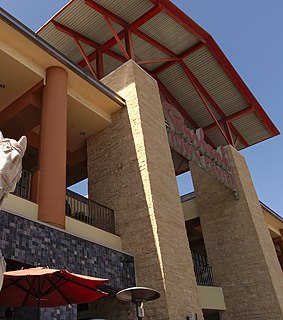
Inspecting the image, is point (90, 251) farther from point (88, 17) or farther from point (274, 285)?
point (88, 17)

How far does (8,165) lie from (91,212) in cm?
753

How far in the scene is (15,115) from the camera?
10.8 metres

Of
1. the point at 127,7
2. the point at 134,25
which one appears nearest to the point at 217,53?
the point at 134,25

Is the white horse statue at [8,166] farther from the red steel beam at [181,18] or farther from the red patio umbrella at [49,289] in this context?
the red steel beam at [181,18]

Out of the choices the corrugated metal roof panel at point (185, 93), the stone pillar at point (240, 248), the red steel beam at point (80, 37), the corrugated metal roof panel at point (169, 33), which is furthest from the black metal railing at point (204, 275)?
the red steel beam at point (80, 37)

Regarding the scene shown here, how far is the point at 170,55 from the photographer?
53.0 feet

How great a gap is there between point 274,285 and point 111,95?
28.2 feet

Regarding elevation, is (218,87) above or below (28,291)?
above

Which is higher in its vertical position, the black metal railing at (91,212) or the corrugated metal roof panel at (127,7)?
the corrugated metal roof panel at (127,7)

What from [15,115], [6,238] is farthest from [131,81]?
[6,238]

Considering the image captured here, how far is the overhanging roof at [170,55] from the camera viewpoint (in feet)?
46.2

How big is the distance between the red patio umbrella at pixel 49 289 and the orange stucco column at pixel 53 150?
213 cm

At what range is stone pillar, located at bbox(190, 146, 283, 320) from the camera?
13.4 metres

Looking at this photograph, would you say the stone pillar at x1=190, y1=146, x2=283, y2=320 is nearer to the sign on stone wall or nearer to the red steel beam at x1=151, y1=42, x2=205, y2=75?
the sign on stone wall
